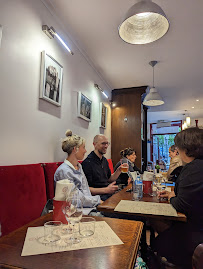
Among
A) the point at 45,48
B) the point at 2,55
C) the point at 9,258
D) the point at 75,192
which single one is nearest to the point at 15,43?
the point at 2,55

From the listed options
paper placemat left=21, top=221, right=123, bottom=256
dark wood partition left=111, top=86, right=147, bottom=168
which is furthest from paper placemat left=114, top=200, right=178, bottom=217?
dark wood partition left=111, top=86, right=147, bottom=168

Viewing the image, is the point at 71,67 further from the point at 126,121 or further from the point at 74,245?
Answer: the point at 74,245

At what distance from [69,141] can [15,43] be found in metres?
1.06

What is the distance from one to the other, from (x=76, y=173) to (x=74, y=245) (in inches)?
42.3

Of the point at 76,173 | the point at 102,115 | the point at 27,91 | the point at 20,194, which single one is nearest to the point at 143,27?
the point at 27,91

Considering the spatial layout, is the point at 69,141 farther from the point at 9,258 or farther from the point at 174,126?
the point at 174,126

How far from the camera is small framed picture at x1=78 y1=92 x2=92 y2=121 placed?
2.99 metres

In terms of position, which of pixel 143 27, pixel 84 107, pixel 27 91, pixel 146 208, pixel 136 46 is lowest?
pixel 146 208

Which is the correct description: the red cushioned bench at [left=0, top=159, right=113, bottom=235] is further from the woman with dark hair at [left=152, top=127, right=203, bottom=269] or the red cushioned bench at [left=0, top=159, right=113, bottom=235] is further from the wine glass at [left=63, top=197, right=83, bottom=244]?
the woman with dark hair at [left=152, top=127, right=203, bottom=269]

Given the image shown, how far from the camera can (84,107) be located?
10.5 feet

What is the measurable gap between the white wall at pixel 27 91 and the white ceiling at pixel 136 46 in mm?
312

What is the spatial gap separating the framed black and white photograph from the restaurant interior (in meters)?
0.01

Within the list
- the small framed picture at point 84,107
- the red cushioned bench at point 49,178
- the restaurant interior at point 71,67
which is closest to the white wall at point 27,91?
the restaurant interior at point 71,67

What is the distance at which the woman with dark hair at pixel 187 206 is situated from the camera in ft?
4.18
